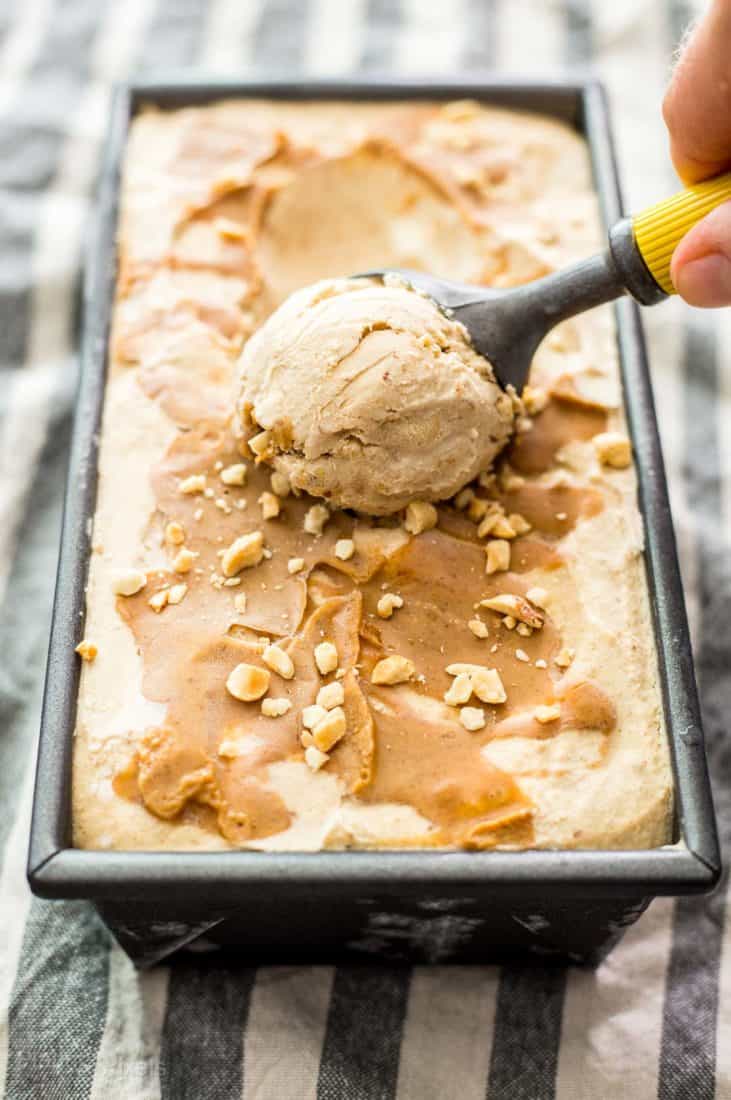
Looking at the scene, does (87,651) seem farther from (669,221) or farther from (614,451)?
(669,221)

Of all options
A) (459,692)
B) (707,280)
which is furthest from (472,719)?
(707,280)

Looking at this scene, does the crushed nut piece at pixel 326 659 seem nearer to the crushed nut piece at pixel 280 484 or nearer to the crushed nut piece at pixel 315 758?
the crushed nut piece at pixel 315 758

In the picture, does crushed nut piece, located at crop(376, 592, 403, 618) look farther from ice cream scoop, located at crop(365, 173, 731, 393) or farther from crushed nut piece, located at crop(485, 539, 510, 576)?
ice cream scoop, located at crop(365, 173, 731, 393)

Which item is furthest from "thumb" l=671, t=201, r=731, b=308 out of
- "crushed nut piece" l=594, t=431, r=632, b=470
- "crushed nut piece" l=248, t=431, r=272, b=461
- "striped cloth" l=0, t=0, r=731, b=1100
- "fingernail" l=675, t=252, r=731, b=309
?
"striped cloth" l=0, t=0, r=731, b=1100

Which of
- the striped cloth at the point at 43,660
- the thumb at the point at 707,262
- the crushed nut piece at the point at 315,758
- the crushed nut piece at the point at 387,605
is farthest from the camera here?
the striped cloth at the point at 43,660

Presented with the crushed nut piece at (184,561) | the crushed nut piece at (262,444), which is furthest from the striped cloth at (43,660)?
the crushed nut piece at (262,444)

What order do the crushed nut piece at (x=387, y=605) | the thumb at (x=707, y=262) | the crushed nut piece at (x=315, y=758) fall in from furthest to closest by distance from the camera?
the crushed nut piece at (x=387, y=605)
the crushed nut piece at (x=315, y=758)
the thumb at (x=707, y=262)
